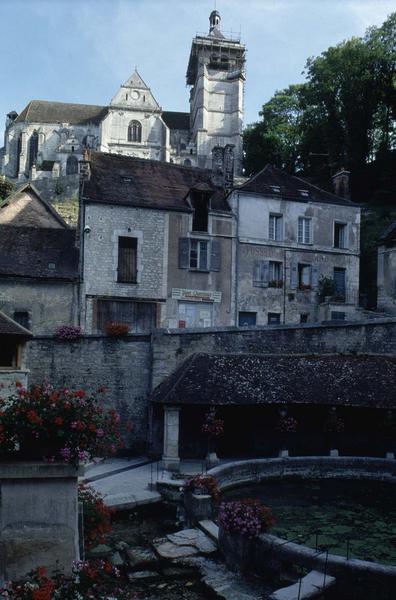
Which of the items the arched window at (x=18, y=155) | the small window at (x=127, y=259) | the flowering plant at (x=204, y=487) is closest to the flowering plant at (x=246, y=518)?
the flowering plant at (x=204, y=487)

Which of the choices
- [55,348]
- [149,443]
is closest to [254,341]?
[149,443]

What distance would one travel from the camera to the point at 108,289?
22703mm

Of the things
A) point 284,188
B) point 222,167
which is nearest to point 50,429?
point 284,188

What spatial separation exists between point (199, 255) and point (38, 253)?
263 inches

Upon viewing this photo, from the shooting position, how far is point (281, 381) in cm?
1717

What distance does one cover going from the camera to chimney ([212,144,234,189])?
89.3ft

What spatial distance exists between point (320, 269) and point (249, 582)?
19.0 meters

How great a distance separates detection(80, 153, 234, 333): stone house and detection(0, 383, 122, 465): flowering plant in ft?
55.6

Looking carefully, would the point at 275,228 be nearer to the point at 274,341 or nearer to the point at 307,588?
the point at 274,341

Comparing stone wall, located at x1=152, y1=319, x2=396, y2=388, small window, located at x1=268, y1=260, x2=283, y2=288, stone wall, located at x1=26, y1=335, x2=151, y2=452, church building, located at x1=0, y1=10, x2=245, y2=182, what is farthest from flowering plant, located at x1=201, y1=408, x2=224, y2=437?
church building, located at x1=0, y1=10, x2=245, y2=182

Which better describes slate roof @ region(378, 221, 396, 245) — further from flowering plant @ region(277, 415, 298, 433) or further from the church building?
the church building

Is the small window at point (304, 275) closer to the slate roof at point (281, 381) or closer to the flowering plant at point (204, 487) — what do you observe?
the slate roof at point (281, 381)

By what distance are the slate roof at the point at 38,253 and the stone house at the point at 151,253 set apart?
0.96 meters

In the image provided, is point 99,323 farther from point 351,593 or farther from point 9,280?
point 351,593
